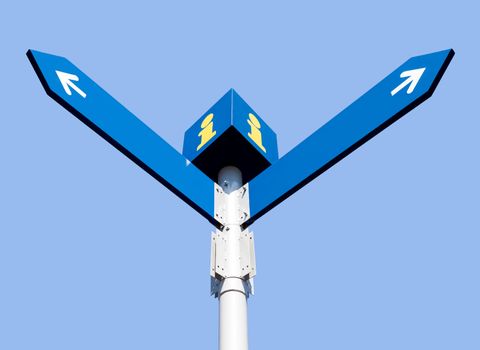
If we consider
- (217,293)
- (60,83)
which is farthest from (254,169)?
(60,83)

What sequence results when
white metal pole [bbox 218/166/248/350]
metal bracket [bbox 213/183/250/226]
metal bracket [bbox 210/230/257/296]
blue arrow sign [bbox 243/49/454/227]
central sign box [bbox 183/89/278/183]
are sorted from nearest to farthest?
white metal pole [bbox 218/166/248/350] → blue arrow sign [bbox 243/49/454/227] → metal bracket [bbox 210/230/257/296] → metal bracket [bbox 213/183/250/226] → central sign box [bbox 183/89/278/183]

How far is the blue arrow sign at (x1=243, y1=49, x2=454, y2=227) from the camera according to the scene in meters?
4.15

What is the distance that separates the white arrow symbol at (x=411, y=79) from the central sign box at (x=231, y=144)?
113cm

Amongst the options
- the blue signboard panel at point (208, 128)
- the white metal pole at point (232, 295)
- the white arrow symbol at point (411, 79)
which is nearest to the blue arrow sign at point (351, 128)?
the white arrow symbol at point (411, 79)

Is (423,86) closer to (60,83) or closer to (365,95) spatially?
(365,95)

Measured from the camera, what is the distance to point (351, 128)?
4367mm

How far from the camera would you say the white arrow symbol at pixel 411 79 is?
4180 millimetres

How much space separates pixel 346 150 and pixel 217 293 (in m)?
1.00

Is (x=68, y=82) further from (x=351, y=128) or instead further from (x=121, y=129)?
(x=351, y=128)

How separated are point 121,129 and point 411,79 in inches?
59.8

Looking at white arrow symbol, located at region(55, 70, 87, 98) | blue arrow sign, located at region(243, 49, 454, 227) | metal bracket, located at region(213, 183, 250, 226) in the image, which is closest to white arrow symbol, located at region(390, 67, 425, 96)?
blue arrow sign, located at region(243, 49, 454, 227)

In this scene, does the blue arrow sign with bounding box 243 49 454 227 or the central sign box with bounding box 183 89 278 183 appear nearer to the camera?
the blue arrow sign with bounding box 243 49 454 227

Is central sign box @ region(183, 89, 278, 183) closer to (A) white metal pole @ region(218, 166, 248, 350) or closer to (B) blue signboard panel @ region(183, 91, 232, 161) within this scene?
(B) blue signboard panel @ region(183, 91, 232, 161)

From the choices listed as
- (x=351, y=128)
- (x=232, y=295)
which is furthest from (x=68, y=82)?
(x=351, y=128)
